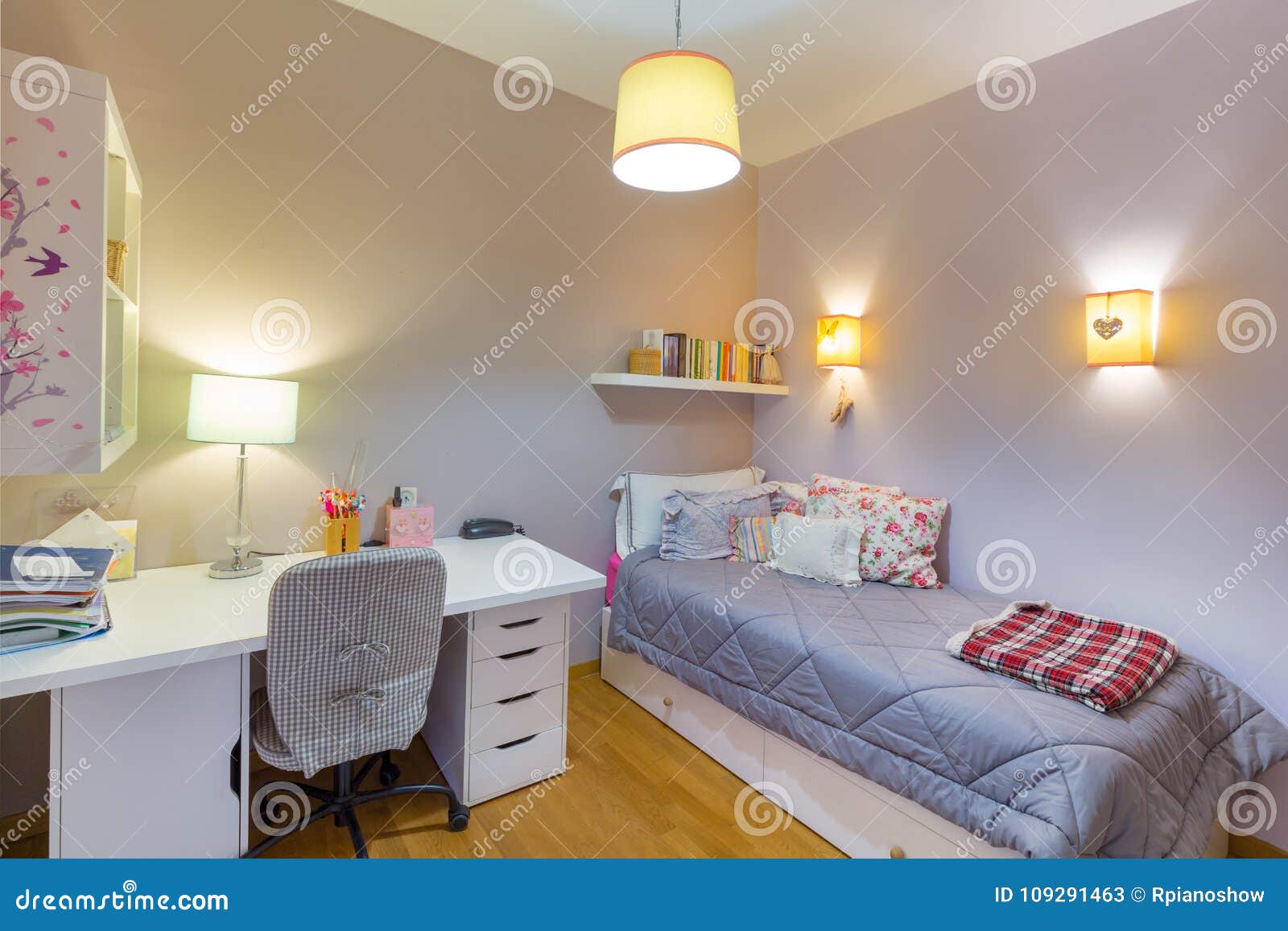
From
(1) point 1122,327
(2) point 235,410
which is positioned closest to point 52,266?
(2) point 235,410

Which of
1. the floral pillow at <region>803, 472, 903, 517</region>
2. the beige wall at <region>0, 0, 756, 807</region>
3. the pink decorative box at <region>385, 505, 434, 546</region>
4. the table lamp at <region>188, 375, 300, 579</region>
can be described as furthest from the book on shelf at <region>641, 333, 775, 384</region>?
the table lamp at <region>188, 375, 300, 579</region>

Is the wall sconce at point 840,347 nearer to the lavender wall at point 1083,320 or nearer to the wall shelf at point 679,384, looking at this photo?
the lavender wall at point 1083,320

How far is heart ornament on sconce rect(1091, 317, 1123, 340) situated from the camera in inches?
86.1

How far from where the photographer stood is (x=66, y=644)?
4.65 ft

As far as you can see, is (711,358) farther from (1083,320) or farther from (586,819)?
(586,819)

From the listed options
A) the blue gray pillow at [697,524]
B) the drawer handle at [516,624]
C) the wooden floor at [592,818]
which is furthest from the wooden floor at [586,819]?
the blue gray pillow at [697,524]

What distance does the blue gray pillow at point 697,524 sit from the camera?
9.29 ft

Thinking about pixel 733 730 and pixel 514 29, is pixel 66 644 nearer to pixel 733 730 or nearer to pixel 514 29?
pixel 733 730

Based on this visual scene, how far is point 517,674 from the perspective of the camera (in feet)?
6.82

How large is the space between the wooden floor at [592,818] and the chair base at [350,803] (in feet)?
0.13

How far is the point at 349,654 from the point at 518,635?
0.61 meters

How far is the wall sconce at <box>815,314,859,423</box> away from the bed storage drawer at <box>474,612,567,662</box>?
1853 mm
